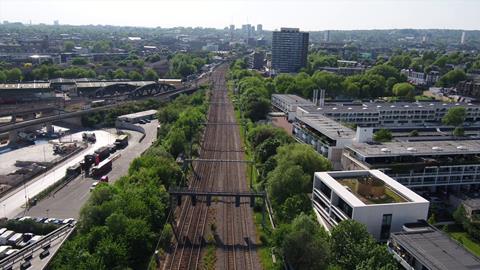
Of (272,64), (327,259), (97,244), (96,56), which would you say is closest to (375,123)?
(327,259)

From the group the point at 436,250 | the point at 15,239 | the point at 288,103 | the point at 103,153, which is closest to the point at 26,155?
the point at 103,153

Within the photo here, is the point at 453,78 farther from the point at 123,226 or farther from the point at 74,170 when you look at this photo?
the point at 123,226

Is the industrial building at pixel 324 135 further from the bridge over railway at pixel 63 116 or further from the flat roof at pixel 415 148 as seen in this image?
the bridge over railway at pixel 63 116

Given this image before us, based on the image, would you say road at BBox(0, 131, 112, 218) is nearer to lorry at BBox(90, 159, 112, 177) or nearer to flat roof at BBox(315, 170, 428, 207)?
lorry at BBox(90, 159, 112, 177)

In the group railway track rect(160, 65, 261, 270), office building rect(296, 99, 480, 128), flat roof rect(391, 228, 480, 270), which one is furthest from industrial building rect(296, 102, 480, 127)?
flat roof rect(391, 228, 480, 270)

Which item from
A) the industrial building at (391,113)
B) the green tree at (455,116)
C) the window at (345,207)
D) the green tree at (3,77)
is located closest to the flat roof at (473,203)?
the window at (345,207)

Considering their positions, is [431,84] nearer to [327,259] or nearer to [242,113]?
[242,113]
